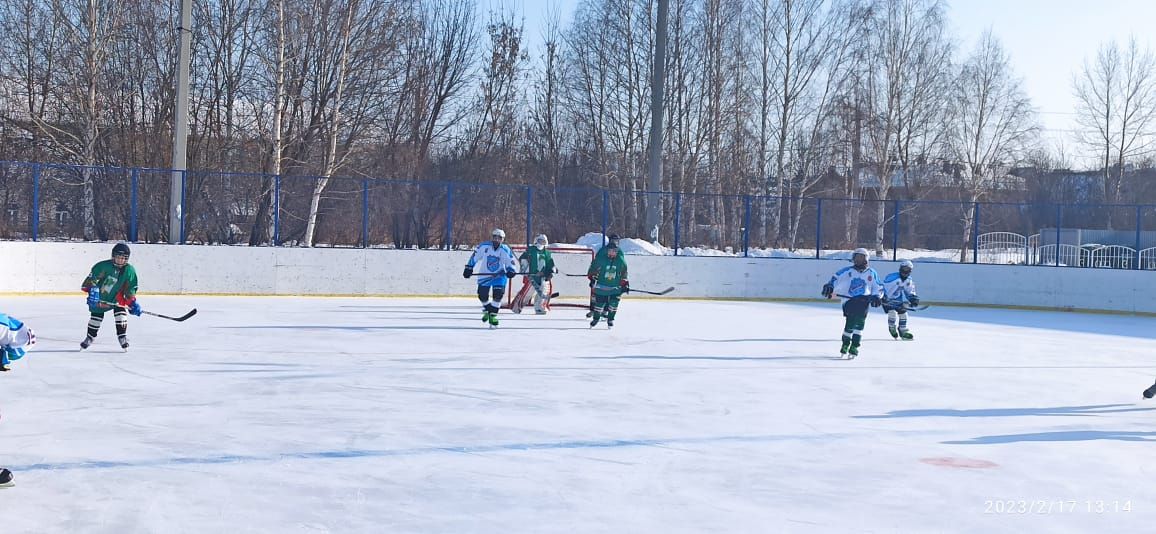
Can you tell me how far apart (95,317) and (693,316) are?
8748 millimetres

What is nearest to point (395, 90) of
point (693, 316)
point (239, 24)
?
point (239, 24)

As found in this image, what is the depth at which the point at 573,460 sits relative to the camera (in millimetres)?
5434

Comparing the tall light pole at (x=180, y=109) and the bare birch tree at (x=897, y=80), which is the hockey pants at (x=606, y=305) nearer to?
the tall light pole at (x=180, y=109)

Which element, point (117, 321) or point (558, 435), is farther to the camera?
point (117, 321)

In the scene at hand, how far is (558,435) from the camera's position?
242 inches

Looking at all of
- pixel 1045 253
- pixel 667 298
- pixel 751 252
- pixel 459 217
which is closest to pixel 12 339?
pixel 667 298

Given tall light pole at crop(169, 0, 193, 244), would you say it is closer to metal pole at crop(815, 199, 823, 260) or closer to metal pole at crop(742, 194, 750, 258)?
metal pole at crop(742, 194, 750, 258)

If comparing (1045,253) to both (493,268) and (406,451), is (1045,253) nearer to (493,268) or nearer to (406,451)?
(493,268)

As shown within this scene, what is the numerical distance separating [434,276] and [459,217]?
2327 millimetres

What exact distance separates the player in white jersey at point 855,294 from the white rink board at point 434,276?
28.3 feet

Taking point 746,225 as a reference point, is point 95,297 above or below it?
below

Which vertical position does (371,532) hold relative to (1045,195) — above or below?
below

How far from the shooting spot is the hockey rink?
4367 mm

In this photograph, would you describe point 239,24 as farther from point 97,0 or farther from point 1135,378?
point 1135,378
